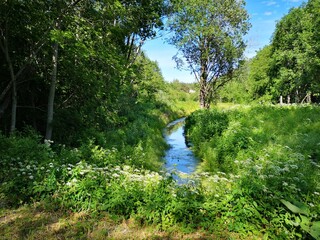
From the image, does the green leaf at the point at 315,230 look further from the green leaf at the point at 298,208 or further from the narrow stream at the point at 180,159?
the narrow stream at the point at 180,159

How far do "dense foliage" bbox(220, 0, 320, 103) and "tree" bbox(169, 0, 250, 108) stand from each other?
372cm

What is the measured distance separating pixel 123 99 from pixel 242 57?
15418mm

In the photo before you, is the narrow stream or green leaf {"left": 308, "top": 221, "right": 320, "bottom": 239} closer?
green leaf {"left": 308, "top": 221, "right": 320, "bottom": 239}

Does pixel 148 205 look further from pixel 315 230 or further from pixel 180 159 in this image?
pixel 180 159

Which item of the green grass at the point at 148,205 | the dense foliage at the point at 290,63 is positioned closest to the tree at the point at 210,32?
the dense foliage at the point at 290,63

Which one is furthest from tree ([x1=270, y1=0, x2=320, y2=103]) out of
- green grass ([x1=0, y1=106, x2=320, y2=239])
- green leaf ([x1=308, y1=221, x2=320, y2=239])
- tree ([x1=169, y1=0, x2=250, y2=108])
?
green leaf ([x1=308, y1=221, x2=320, y2=239])

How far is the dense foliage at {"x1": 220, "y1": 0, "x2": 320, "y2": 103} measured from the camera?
92.1 feet

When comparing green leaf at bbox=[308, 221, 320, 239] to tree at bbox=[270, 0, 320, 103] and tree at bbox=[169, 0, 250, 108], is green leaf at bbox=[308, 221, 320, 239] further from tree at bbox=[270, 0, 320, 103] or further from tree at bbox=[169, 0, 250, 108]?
tree at bbox=[270, 0, 320, 103]

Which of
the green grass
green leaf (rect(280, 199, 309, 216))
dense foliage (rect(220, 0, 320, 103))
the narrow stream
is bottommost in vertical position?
the narrow stream

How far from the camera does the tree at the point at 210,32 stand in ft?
77.8

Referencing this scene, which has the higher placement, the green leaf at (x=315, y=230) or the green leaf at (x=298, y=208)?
the green leaf at (x=298, y=208)

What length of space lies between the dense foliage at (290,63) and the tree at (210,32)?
12.2 ft

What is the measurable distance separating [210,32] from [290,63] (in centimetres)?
1969

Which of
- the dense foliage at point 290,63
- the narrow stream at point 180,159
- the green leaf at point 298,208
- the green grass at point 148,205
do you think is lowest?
the narrow stream at point 180,159
